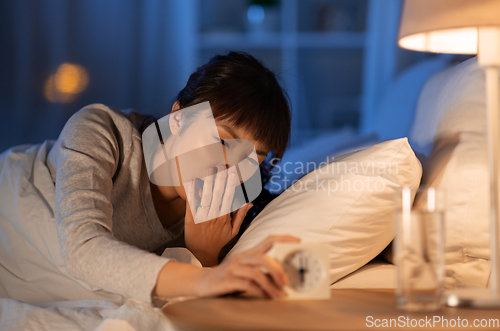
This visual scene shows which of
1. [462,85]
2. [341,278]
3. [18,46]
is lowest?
[341,278]

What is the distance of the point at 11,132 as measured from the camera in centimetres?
193

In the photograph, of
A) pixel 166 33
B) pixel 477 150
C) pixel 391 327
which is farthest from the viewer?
pixel 166 33

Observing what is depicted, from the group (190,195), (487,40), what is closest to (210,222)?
(190,195)

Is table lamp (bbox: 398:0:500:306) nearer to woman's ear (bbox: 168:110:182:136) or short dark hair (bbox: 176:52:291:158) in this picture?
short dark hair (bbox: 176:52:291:158)

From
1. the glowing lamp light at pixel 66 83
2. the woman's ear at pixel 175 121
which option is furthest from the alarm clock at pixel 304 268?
the glowing lamp light at pixel 66 83

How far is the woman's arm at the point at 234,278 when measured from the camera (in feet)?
1.82

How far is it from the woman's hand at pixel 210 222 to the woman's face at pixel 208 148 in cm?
3

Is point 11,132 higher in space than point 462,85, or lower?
lower


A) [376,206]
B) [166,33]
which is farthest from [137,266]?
[166,33]

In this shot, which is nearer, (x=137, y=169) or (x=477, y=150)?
(x=477, y=150)

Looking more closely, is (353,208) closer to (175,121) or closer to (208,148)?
(208,148)

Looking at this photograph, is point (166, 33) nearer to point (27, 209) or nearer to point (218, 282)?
point (27, 209)

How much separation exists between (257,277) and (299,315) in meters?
0.08

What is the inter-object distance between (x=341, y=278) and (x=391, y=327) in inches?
12.5
